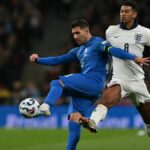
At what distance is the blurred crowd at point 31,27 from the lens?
21.2m

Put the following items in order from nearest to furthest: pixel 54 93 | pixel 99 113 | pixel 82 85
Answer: pixel 54 93, pixel 99 113, pixel 82 85

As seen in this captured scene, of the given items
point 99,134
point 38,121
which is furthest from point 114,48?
point 38,121

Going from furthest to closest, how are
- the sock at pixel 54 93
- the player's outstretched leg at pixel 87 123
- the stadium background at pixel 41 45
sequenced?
the stadium background at pixel 41 45, the sock at pixel 54 93, the player's outstretched leg at pixel 87 123

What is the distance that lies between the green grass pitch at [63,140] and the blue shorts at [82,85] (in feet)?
8.78

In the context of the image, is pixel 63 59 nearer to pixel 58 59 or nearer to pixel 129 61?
pixel 58 59

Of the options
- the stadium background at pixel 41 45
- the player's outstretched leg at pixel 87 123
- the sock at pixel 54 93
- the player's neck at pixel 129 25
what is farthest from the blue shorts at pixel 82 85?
the stadium background at pixel 41 45

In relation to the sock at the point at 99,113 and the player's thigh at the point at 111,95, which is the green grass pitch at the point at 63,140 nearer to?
the player's thigh at the point at 111,95

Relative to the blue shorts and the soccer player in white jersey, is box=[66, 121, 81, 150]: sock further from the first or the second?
the soccer player in white jersey

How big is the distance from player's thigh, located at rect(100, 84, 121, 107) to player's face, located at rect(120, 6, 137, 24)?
3.24 feet

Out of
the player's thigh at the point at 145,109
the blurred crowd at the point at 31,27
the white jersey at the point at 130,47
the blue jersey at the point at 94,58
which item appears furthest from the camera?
the blurred crowd at the point at 31,27

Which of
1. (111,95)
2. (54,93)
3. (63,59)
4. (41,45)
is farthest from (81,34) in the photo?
(41,45)

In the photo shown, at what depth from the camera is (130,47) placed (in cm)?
1087

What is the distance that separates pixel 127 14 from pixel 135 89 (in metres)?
1.12

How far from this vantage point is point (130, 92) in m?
10.8
